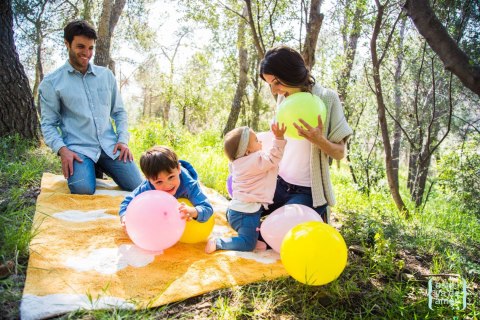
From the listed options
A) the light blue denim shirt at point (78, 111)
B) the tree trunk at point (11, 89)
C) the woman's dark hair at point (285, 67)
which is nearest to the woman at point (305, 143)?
the woman's dark hair at point (285, 67)

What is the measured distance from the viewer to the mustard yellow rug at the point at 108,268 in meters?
1.89

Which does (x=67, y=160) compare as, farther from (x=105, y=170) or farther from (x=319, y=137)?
(x=319, y=137)

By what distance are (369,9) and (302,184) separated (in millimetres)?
3458

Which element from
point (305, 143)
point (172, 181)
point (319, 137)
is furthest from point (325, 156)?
point (172, 181)

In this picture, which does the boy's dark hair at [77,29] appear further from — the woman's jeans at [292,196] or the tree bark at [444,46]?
the tree bark at [444,46]

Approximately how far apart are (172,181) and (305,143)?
3.67 feet

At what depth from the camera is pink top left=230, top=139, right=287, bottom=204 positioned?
2.60 m

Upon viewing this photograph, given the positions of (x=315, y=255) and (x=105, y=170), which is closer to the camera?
(x=315, y=255)

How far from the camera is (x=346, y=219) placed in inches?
141

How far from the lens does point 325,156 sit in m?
2.78

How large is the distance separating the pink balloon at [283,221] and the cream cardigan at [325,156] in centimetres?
26

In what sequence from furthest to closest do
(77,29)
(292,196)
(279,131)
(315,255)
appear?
1. (77,29)
2. (292,196)
3. (279,131)
4. (315,255)

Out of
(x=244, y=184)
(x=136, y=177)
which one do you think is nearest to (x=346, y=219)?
(x=244, y=184)

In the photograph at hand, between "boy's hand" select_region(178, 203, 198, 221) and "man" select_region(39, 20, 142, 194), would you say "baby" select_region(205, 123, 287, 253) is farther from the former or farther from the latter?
"man" select_region(39, 20, 142, 194)
